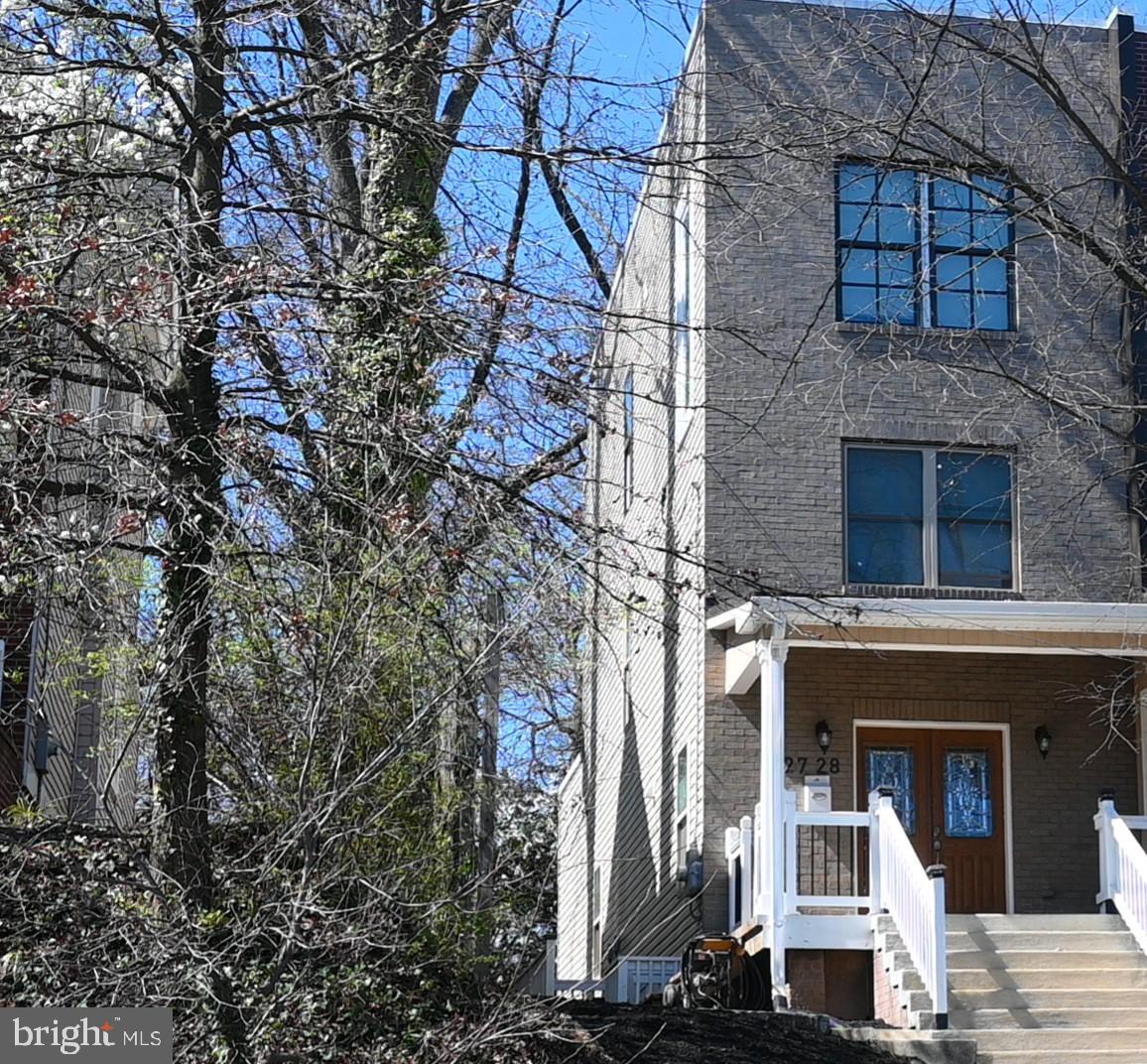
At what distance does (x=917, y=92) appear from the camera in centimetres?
1031

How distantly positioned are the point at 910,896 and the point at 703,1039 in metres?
2.90

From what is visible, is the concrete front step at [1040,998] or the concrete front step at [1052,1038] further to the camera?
the concrete front step at [1040,998]

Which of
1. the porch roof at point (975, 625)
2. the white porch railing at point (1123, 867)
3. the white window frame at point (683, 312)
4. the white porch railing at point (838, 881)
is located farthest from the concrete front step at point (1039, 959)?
the white window frame at point (683, 312)

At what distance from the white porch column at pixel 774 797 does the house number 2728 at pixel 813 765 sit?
888mm

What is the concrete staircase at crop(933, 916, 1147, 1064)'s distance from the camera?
12.3 meters

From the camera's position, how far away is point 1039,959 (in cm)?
1382

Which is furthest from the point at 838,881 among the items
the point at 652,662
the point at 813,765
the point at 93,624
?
the point at 93,624

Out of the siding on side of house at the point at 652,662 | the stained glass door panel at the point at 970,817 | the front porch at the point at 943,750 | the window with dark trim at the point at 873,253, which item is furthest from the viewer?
the window with dark trim at the point at 873,253

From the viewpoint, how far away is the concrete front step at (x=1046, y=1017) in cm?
1257

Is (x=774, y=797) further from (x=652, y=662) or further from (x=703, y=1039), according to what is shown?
(x=652, y=662)

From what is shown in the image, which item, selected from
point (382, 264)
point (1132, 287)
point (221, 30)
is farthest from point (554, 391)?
point (1132, 287)

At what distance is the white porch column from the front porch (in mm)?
18

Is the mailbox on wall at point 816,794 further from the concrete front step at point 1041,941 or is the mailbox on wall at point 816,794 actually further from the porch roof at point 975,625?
the concrete front step at point 1041,941

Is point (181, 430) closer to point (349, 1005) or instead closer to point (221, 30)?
point (221, 30)
